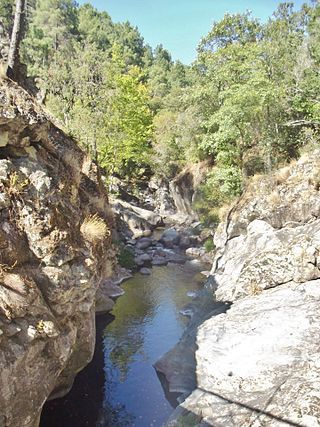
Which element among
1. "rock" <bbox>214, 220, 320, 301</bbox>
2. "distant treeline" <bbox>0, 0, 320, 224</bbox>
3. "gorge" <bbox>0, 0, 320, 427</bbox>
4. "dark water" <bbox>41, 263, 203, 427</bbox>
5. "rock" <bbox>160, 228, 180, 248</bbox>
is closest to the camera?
"gorge" <bbox>0, 0, 320, 427</bbox>

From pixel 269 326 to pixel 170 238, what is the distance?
2082 centimetres

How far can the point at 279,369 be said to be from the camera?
13094mm

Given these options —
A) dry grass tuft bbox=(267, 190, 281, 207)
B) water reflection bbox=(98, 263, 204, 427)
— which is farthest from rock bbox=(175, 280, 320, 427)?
dry grass tuft bbox=(267, 190, 281, 207)

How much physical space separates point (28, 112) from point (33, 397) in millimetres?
7924

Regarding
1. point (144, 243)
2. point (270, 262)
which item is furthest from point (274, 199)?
point (144, 243)

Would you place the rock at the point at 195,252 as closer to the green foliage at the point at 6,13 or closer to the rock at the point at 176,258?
the rock at the point at 176,258

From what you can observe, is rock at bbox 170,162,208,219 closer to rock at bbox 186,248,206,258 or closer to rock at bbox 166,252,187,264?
rock at bbox 186,248,206,258

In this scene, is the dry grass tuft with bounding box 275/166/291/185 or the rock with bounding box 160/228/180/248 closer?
the dry grass tuft with bounding box 275/166/291/185

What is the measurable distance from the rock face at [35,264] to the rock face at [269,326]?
4.94 meters

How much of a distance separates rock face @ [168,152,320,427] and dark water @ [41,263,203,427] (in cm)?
206

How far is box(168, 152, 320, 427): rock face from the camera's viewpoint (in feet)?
39.8

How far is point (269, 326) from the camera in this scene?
14.9m

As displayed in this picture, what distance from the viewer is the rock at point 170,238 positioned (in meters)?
35.1

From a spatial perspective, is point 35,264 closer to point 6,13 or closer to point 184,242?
point 184,242
